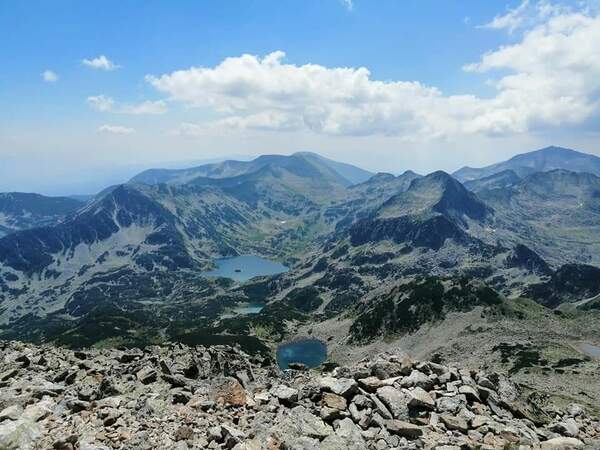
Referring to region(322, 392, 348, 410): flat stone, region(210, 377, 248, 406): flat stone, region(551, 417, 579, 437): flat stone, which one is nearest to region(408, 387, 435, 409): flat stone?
region(322, 392, 348, 410): flat stone

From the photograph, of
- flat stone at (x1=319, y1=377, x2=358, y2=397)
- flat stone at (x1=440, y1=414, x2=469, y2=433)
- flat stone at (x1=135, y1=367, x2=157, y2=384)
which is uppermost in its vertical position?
flat stone at (x1=319, y1=377, x2=358, y2=397)

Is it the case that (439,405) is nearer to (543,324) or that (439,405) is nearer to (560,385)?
(560,385)

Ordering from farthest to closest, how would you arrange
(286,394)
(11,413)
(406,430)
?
1. (286,394)
2. (11,413)
3. (406,430)

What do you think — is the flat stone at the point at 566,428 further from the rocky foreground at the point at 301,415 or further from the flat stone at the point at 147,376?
the flat stone at the point at 147,376

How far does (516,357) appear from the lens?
132250 millimetres

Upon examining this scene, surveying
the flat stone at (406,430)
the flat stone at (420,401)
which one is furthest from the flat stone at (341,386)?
the flat stone at (406,430)

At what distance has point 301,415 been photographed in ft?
98.9

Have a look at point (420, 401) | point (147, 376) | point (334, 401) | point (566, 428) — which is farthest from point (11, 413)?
point (566, 428)

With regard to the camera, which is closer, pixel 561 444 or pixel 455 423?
pixel 561 444

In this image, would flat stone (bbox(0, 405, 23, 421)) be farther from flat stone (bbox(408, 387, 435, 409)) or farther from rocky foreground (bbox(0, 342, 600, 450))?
flat stone (bbox(408, 387, 435, 409))

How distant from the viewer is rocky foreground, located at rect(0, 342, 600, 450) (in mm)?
27188

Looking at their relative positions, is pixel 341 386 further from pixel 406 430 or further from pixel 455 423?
pixel 455 423

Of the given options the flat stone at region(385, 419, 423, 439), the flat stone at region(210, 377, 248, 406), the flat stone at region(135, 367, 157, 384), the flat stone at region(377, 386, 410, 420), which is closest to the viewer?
the flat stone at region(385, 419, 423, 439)

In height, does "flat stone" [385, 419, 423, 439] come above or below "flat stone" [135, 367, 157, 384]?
above
